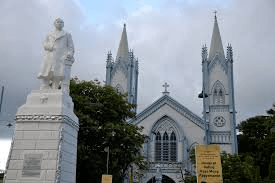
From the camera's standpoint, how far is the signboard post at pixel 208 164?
7.61 metres

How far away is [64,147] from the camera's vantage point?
7477mm

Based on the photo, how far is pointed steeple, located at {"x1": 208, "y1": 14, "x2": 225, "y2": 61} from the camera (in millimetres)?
45812

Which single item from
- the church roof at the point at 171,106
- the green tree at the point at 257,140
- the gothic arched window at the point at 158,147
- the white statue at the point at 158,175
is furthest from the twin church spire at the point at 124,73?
the green tree at the point at 257,140

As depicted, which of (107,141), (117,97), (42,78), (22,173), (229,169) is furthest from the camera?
(117,97)

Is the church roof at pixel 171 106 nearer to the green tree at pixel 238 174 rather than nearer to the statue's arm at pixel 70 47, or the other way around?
the green tree at pixel 238 174

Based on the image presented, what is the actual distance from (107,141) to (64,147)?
13589mm

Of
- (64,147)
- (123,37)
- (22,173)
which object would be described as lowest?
(22,173)

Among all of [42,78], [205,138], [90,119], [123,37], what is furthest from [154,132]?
[42,78]

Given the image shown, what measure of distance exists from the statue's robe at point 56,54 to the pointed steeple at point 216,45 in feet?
128

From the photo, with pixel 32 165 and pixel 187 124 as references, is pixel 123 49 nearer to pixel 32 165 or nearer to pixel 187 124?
pixel 187 124

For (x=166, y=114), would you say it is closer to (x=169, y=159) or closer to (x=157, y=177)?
(x=169, y=159)

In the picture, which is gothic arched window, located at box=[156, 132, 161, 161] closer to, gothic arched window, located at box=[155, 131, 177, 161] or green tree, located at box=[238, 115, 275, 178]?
gothic arched window, located at box=[155, 131, 177, 161]

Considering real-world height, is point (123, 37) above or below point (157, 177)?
above

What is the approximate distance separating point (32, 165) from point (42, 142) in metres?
0.52
